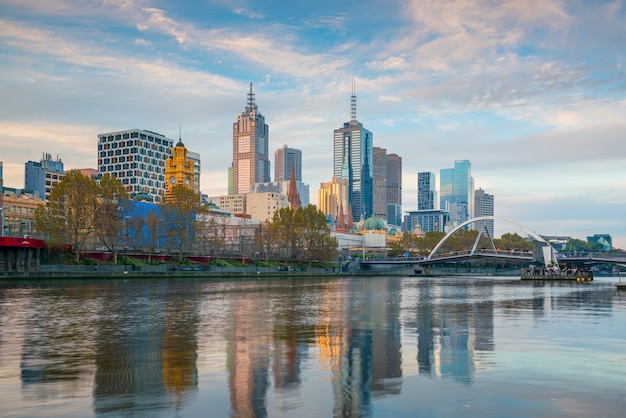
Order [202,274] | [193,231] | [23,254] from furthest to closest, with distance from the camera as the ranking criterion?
[193,231] → [202,274] → [23,254]

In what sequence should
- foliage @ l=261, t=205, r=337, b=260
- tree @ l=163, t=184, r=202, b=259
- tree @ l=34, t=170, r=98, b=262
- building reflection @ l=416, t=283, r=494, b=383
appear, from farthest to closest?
foliage @ l=261, t=205, r=337, b=260 < tree @ l=163, t=184, r=202, b=259 < tree @ l=34, t=170, r=98, b=262 < building reflection @ l=416, t=283, r=494, b=383

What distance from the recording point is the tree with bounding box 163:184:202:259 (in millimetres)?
129000

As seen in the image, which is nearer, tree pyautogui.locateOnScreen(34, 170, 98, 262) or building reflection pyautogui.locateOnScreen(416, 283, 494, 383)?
building reflection pyautogui.locateOnScreen(416, 283, 494, 383)

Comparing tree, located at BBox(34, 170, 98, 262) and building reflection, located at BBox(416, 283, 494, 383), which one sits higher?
tree, located at BBox(34, 170, 98, 262)

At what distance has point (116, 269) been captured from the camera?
105 m

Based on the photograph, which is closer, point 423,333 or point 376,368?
point 376,368

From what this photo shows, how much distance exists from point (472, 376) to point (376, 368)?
2.68 meters

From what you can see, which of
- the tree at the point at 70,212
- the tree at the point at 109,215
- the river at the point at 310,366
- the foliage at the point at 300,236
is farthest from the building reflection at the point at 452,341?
the foliage at the point at 300,236

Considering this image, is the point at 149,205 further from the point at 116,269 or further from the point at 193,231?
the point at 116,269

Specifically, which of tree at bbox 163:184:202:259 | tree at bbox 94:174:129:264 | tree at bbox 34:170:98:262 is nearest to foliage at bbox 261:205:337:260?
tree at bbox 163:184:202:259

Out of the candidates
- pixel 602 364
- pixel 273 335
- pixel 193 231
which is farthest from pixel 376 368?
pixel 193 231

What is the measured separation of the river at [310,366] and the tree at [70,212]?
242 feet

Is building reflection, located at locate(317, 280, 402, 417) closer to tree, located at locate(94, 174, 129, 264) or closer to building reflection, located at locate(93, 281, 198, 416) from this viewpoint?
building reflection, located at locate(93, 281, 198, 416)

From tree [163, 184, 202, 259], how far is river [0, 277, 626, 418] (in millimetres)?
94145
